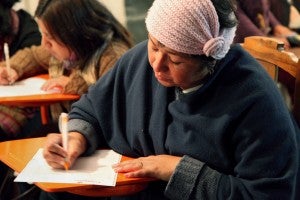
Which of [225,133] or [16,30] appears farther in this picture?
[16,30]

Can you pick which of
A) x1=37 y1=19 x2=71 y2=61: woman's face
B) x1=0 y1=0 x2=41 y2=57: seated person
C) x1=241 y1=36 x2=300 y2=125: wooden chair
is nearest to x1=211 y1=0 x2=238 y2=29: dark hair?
x1=241 y1=36 x2=300 y2=125: wooden chair

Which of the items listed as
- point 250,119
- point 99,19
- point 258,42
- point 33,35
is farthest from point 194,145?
point 33,35

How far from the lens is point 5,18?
220cm

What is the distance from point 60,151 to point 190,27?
495 mm

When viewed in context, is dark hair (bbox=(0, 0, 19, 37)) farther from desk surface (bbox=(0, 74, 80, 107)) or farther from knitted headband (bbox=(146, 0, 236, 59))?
knitted headband (bbox=(146, 0, 236, 59))

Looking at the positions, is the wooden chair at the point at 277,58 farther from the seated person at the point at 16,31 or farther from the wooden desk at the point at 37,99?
the seated person at the point at 16,31

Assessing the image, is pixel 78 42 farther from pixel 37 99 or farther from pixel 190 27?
pixel 190 27

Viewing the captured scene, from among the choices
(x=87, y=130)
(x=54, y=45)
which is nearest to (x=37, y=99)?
(x=54, y=45)

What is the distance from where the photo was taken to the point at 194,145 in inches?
45.8

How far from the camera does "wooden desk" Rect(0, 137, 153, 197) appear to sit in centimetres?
107

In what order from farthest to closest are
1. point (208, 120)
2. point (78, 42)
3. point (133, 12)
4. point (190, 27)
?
1. point (133, 12)
2. point (78, 42)
3. point (208, 120)
4. point (190, 27)

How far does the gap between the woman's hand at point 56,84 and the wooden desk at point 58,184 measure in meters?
0.52

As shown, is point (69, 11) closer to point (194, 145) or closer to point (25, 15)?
point (25, 15)

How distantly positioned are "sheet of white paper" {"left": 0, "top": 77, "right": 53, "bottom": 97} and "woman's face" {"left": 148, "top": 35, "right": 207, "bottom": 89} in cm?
90
